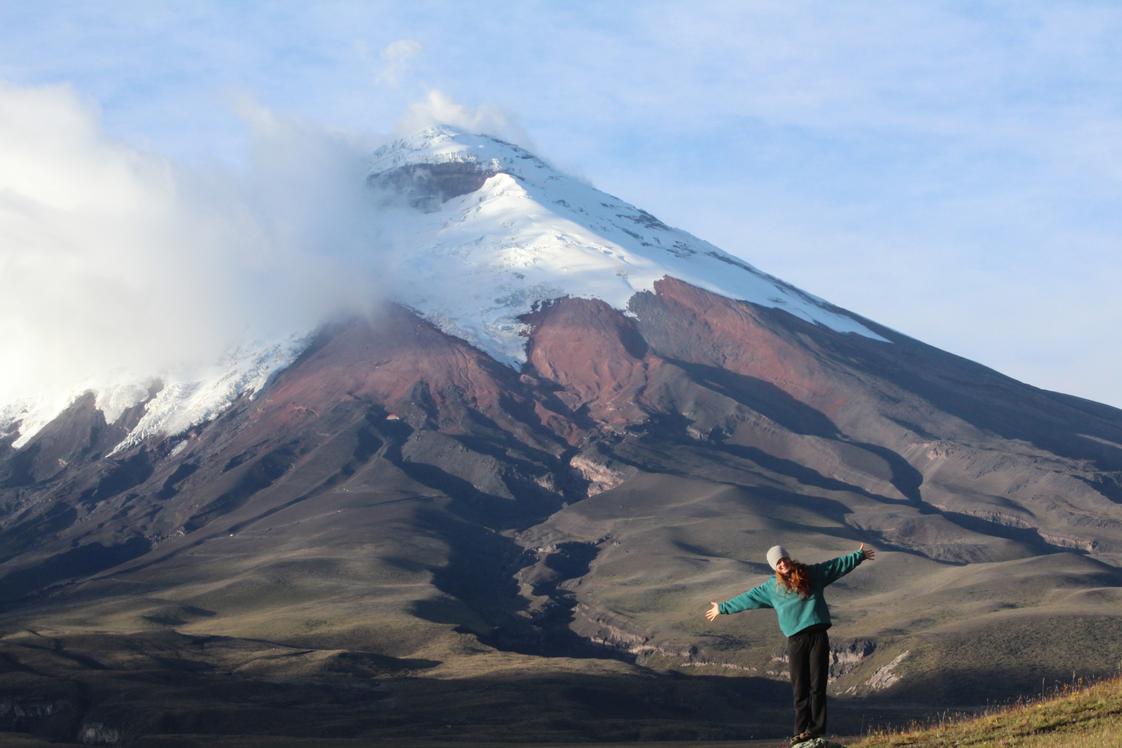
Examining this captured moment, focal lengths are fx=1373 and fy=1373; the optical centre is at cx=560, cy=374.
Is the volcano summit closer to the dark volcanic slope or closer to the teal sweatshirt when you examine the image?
the dark volcanic slope

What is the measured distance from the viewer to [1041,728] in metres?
18.6

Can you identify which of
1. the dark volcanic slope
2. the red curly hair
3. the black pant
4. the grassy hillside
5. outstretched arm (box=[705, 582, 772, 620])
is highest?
the red curly hair

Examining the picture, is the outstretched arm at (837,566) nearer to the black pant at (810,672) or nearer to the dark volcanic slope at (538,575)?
the black pant at (810,672)

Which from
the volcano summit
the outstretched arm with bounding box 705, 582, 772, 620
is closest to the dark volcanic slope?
the volcano summit

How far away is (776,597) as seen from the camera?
609 inches

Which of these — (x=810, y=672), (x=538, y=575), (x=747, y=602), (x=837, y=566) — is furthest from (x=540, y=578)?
(x=837, y=566)

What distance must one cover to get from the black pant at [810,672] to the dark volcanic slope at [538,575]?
188ft

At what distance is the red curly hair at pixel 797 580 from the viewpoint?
15039 mm

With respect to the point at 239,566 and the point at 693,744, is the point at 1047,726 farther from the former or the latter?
the point at 239,566

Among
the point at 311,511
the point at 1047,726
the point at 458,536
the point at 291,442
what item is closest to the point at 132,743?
the point at 1047,726

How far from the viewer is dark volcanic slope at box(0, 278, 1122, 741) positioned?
86562mm

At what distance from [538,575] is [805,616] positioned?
439 ft

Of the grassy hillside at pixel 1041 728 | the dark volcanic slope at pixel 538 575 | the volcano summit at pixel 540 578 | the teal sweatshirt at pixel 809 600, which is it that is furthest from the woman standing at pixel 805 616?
the dark volcanic slope at pixel 538 575

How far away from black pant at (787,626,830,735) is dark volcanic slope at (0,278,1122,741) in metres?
57.3
